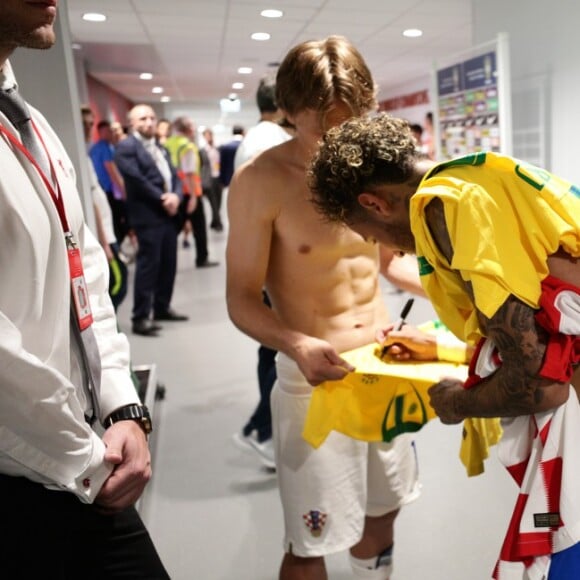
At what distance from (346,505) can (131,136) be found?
144 inches

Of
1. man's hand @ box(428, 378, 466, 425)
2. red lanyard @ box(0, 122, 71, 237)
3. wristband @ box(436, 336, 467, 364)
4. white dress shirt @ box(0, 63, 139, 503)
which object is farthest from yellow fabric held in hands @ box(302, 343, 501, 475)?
red lanyard @ box(0, 122, 71, 237)

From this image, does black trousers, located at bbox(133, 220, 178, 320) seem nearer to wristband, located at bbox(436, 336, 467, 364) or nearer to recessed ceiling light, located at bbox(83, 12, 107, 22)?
recessed ceiling light, located at bbox(83, 12, 107, 22)

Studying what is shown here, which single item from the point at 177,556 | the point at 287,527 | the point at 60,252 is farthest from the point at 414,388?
the point at 177,556

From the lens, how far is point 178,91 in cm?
1479

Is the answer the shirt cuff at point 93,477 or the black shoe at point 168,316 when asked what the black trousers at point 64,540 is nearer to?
the shirt cuff at point 93,477

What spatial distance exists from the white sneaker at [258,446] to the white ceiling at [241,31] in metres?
4.21

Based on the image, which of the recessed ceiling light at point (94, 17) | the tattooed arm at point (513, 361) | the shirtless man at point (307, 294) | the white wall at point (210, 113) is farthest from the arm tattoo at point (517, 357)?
the white wall at point (210, 113)

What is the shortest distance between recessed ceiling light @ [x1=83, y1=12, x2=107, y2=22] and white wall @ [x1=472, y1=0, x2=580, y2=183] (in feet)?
12.3

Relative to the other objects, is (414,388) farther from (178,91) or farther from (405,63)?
(178,91)

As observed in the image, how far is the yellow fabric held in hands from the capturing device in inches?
49.9

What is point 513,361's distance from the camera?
88 cm

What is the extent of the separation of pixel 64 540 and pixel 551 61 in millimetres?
4110

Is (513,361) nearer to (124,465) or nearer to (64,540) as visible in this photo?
(124,465)

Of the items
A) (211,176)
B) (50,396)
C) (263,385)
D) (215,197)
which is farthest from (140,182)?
(215,197)
